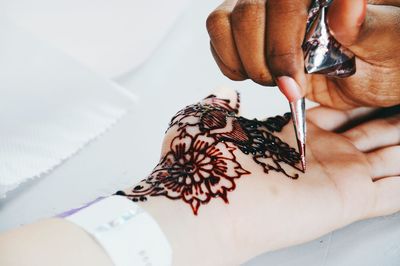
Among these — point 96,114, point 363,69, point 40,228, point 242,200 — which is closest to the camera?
point 40,228

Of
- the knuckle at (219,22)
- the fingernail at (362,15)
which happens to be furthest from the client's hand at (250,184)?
the fingernail at (362,15)

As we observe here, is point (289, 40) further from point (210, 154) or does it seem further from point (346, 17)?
point (210, 154)

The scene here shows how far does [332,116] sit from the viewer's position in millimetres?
883

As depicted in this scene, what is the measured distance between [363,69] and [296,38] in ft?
0.77

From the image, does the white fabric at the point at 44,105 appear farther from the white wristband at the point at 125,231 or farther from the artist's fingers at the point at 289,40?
the artist's fingers at the point at 289,40

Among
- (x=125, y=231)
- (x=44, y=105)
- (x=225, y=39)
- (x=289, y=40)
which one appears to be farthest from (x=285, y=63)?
(x=44, y=105)

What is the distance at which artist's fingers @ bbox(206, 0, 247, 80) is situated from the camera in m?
0.71

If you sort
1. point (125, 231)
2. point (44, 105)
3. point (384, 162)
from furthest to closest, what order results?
point (44, 105)
point (384, 162)
point (125, 231)

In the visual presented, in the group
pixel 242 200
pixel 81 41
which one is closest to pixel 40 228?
pixel 242 200

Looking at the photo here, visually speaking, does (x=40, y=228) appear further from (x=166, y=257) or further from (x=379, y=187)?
(x=379, y=187)

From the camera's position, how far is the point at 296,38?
618 mm

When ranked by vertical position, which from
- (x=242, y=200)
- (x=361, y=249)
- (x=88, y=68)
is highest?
(x=88, y=68)

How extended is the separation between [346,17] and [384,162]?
28 cm

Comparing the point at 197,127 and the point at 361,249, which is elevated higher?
the point at 197,127
